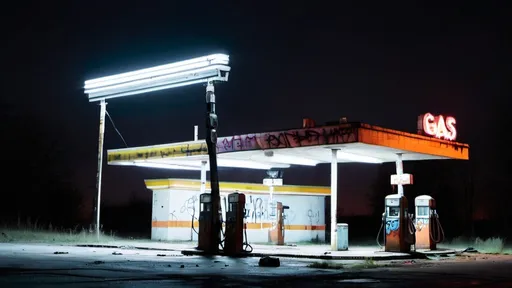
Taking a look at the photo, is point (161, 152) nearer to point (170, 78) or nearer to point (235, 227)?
point (170, 78)

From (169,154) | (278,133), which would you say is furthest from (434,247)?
(169,154)

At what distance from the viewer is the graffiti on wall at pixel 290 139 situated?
21.7m

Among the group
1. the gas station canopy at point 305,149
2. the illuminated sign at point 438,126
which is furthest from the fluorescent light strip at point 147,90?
the illuminated sign at point 438,126

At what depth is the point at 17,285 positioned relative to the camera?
33.1ft

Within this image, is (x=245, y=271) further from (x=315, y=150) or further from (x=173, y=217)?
(x=173, y=217)

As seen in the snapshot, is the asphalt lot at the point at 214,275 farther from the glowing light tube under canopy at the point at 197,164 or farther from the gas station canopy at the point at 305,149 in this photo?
the glowing light tube under canopy at the point at 197,164

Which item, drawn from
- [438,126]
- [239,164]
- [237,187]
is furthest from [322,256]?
[237,187]

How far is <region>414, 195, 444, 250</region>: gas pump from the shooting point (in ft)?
83.0

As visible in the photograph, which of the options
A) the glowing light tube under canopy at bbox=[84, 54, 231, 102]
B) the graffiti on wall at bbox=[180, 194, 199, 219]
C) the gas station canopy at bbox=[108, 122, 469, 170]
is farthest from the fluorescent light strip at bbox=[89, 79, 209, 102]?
the graffiti on wall at bbox=[180, 194, 199, 219]

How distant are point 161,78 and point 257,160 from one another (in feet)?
18.0

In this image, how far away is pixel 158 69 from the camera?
26.6m

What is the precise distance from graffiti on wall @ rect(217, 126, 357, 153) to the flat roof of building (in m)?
7.16

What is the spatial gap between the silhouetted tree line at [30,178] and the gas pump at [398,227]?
35.4 metres

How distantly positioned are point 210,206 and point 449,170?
48.6 m
